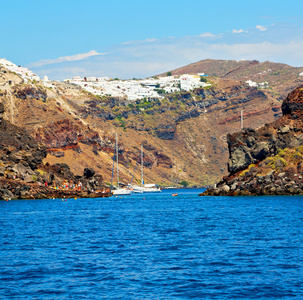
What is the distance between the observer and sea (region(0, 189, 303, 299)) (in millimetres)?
38594

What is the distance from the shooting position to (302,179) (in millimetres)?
154375

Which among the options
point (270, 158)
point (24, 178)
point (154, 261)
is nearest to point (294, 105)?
point (270, 158)

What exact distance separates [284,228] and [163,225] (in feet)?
57.3

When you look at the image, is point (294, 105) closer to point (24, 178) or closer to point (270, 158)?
point (270, 158)

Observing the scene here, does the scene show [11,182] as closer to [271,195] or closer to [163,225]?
[271,195]

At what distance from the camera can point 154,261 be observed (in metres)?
49.4

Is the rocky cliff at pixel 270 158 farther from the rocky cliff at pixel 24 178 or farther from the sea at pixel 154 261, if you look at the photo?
the sea at pixel 154 261

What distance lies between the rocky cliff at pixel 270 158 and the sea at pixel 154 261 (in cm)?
7419

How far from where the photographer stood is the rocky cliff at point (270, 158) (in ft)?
514

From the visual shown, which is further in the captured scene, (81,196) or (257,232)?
(81,196)

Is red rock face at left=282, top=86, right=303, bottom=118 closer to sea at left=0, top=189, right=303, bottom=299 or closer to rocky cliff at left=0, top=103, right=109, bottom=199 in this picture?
rocky cliff at left=0, top=103, right=109, bottom=199

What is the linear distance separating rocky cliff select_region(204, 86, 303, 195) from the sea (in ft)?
243

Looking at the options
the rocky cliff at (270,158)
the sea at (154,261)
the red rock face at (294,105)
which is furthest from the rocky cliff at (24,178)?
the sea at (154,261)

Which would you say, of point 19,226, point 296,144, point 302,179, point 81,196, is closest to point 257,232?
point 19,226
